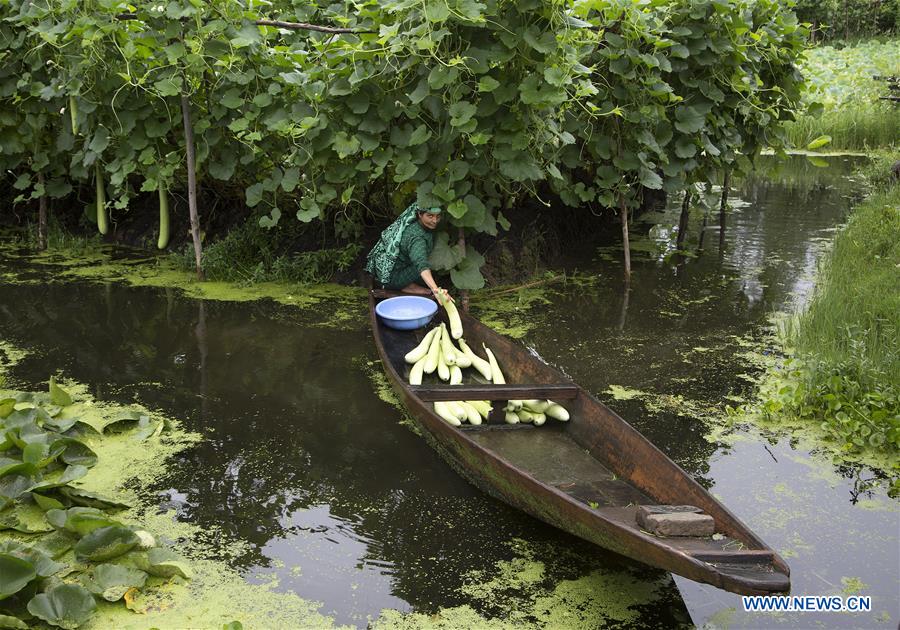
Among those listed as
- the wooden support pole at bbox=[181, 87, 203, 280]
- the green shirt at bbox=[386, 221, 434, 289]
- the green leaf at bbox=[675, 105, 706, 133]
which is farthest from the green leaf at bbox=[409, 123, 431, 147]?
the green leaf at bbox=[675, 105, 706, 133]

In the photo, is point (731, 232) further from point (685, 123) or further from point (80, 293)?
point (80, 293)

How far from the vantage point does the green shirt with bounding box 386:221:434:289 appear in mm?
5758

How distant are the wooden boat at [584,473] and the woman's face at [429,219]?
1122 millimetres

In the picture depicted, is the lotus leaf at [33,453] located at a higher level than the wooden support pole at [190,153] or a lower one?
lower

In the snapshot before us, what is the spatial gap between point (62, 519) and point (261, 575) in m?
0.84

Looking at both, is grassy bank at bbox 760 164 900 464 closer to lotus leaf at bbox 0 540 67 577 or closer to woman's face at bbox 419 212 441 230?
woman's face at bbox 419 212 441 230

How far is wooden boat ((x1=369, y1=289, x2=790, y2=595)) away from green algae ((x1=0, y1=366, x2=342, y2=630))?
3.02 ft

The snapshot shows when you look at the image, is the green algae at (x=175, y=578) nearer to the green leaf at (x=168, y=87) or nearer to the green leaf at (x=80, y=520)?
the green leaf at (x=80, y=520)

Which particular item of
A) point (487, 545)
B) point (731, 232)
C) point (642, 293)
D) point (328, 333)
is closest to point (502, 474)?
point (487, 545)

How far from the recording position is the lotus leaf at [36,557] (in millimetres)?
2900

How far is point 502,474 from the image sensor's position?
130 inches

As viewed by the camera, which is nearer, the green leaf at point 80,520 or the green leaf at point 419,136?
the green leaf at point 80,520

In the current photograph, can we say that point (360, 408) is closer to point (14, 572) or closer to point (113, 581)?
point (113, 581)

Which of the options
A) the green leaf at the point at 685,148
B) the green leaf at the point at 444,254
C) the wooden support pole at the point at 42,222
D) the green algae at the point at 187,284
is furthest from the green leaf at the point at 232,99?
the green leaf at the point at 685,148
